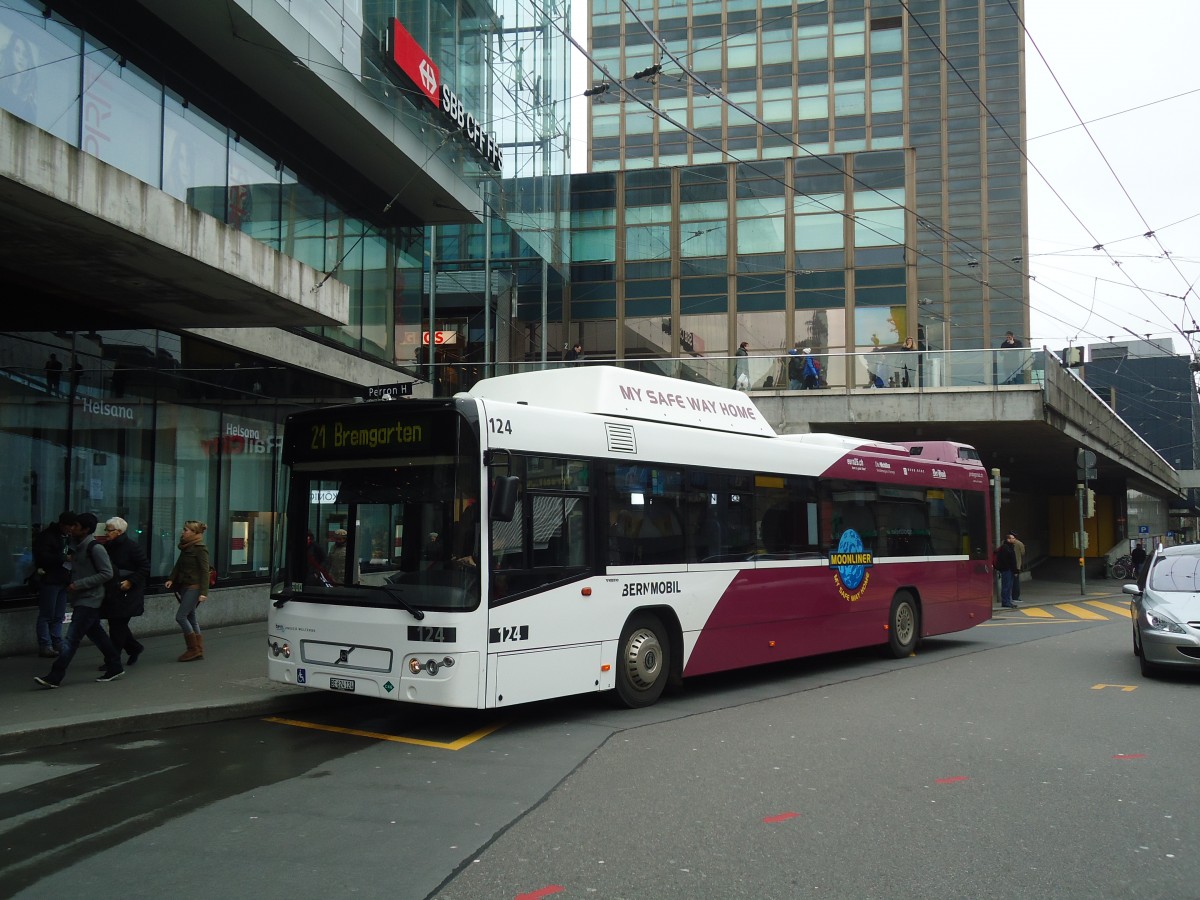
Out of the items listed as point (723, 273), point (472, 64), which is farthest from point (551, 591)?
point (723, 273)

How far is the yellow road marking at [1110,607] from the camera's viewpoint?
2390 centimetres

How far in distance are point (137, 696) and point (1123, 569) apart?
1694 inches

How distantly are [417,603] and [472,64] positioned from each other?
16.3 meters

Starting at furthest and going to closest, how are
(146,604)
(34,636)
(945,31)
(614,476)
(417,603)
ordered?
(945,31), (146,604), (34,636), (614,476), (417,603)

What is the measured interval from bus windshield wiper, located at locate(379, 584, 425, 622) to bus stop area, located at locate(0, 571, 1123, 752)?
6.68ft

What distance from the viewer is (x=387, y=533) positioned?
8672 millimetres

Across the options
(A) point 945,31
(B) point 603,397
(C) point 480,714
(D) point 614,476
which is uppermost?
(A) point 945,31

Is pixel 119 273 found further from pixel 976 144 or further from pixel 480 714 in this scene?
pixel 976 144

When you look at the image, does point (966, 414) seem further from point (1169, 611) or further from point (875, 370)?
point (1169, 611)

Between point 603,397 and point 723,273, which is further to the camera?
point 723,273

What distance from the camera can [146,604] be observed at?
46.8 ft

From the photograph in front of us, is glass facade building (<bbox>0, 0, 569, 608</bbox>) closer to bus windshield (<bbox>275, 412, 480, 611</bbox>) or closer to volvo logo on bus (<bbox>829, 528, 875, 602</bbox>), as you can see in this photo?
bus windshield (<bbox>275, 412, 480, 611</bbox>)

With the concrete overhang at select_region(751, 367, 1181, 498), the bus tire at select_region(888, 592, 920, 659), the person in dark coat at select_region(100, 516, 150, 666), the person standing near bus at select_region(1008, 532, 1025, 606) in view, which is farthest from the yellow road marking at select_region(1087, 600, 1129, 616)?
the person in dark coat at select_region(100, 516, 150, 666)

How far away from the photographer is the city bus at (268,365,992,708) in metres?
8.37
